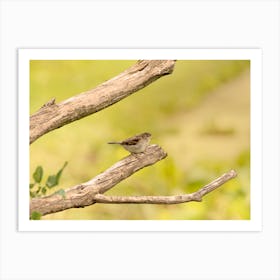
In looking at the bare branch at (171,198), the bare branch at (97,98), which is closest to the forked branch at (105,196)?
the bare branch at (171,198)

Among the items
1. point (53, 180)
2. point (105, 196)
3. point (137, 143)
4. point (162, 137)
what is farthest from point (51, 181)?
point (162, 137)

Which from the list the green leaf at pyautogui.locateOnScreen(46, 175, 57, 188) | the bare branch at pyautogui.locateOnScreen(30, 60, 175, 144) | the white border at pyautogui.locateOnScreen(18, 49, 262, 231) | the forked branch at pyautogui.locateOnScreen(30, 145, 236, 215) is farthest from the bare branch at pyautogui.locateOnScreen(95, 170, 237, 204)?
the bare branch at pyautogui.locateOnScreen(30, 60, 175, 144)

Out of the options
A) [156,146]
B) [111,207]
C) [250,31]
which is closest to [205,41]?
[250,31]

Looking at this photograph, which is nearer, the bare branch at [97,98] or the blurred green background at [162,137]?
the bare branch at [97,98]

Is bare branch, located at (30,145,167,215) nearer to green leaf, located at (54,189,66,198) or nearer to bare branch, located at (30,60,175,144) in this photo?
green leaf, located at (54,189,66,198)

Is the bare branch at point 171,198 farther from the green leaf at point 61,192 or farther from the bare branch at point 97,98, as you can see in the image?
the bare branch at point 97,98

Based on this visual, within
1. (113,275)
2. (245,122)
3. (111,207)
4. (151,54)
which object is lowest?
(113,275)

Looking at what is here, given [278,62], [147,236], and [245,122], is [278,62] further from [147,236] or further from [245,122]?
[147,236]
